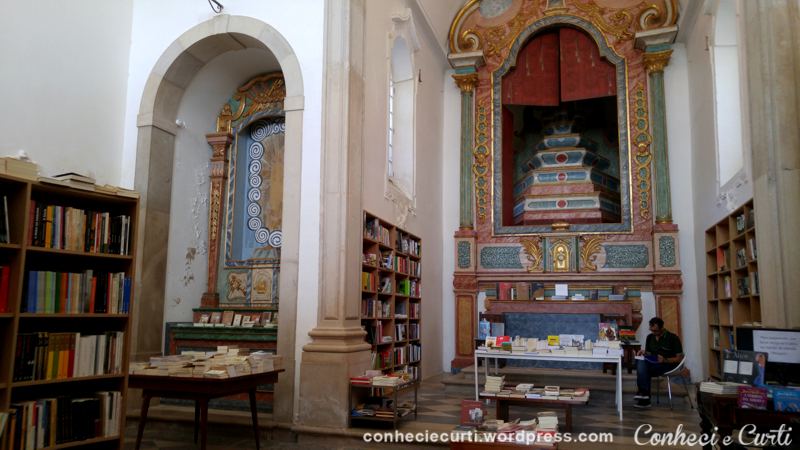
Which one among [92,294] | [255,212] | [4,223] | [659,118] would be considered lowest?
[92,294]

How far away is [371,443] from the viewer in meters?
5.60

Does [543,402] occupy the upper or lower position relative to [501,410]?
upper

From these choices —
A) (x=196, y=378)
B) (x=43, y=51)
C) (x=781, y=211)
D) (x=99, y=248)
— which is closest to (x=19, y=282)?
(x=99, y=248)

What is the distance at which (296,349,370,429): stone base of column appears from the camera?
19.3ft

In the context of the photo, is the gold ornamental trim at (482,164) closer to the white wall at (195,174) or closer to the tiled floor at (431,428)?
the white wall at (195,174)

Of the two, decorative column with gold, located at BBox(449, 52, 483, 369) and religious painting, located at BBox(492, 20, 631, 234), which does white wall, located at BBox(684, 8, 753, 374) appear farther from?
decorative column with gold, located at BBox(449, 52, 483, 369)

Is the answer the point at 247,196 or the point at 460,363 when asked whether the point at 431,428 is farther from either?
the point at 460,363

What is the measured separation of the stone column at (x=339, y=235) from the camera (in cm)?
595

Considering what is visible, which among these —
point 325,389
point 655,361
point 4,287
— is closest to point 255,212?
point 325,389

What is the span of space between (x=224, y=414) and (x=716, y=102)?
7.32 m

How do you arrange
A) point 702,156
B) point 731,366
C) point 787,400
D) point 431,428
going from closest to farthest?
point 787,400
point 731,366
point 431,428
point 702,156

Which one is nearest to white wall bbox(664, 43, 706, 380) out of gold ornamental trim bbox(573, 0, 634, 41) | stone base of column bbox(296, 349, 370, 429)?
gold ornamental trim bbox(573, 0, 634, 41)

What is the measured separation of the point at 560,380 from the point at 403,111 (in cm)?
450

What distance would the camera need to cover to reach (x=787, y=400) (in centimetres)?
379
